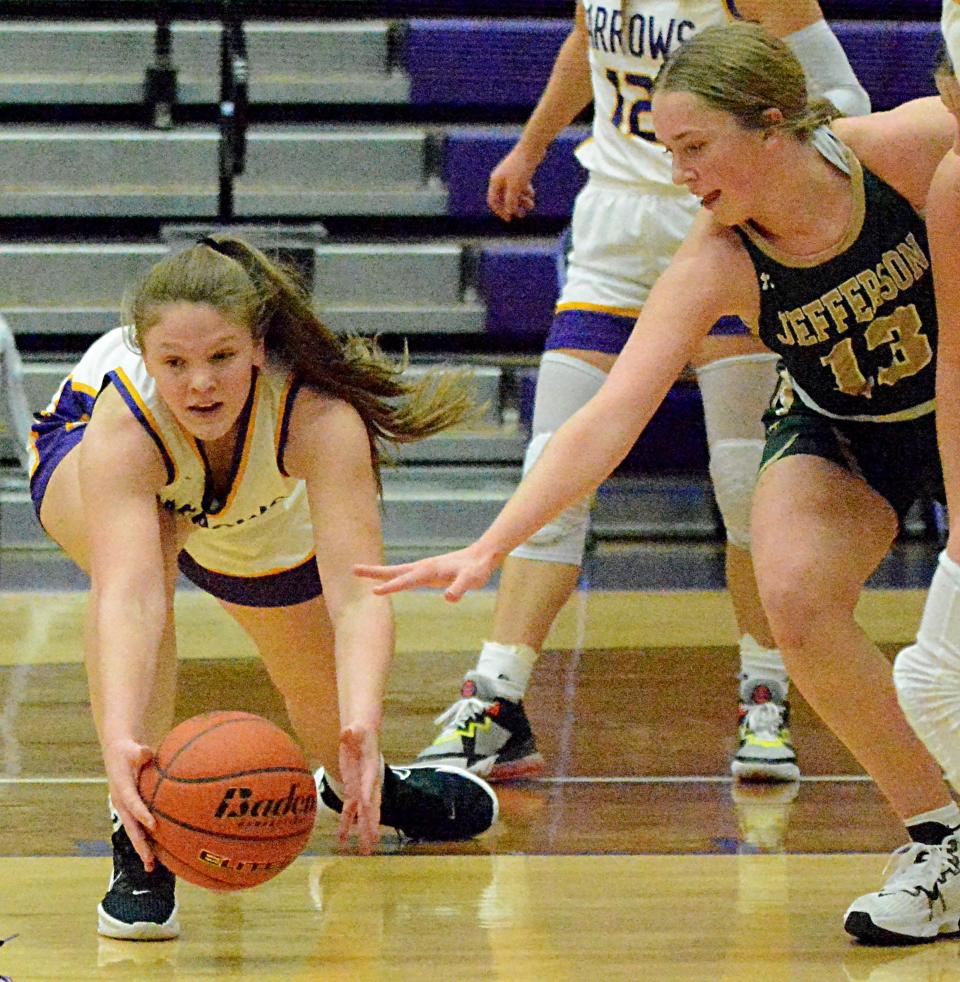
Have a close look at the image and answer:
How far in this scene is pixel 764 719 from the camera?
342 cm

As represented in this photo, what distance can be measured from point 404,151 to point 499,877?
15.0ft

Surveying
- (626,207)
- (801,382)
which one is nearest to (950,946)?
(801,382)

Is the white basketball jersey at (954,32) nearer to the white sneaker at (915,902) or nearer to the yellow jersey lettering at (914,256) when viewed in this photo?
the yellow jersey lettering at (914,256)

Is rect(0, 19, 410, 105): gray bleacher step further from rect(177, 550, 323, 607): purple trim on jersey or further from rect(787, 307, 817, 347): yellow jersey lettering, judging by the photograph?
rect(787, 307, 817, 347): yellow jersey lettering

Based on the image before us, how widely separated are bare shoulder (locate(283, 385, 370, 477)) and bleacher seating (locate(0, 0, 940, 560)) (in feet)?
11.0

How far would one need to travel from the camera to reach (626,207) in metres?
3.54

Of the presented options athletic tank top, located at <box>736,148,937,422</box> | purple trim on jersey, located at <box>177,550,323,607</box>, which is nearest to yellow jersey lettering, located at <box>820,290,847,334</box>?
athletic tank top, located at <box>736,148,937,422</box>

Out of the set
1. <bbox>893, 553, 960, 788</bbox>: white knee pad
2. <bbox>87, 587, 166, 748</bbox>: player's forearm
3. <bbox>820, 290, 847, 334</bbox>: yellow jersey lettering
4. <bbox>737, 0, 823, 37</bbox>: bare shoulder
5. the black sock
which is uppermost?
<bbox>737, 0, 823, 37</bbox>: bare shoulder

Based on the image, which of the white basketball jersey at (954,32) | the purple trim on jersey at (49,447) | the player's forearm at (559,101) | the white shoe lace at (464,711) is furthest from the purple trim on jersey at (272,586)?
the white basketball jersey at (954,32)

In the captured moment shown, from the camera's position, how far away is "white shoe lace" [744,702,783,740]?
134 inches

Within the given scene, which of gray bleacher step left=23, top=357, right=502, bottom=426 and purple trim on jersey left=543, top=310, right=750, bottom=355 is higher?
purple trim on jersey left=543, top=310, right=750, bottom=355

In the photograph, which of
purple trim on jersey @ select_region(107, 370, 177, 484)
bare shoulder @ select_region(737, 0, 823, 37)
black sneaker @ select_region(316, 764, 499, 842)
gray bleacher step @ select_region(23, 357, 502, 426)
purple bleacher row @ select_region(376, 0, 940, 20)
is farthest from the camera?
purple bleacher row @ select_region(376, 0, 940, 20)

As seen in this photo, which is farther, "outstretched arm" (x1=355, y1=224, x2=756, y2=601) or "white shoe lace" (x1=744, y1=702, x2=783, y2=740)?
"white shoe lace" (x1=744, y1=702, x2=783, y2=740)

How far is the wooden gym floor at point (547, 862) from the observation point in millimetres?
2365
